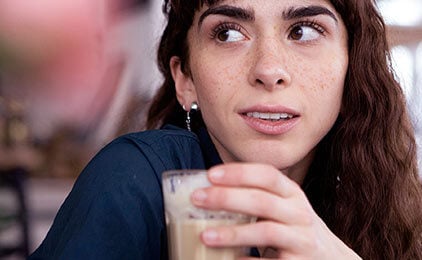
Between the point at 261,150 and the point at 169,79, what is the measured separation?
560 millimetres

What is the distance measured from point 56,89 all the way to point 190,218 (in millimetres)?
3384

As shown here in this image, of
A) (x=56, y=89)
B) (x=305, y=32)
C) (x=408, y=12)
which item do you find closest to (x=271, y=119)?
(x=305, y=32)

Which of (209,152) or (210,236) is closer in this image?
(210,236)

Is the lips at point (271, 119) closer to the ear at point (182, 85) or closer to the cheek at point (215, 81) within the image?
the cheek at point (215, 81)

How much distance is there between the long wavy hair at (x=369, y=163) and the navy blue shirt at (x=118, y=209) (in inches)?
16.8

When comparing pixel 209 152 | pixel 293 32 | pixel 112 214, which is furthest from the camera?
pixel 209 152

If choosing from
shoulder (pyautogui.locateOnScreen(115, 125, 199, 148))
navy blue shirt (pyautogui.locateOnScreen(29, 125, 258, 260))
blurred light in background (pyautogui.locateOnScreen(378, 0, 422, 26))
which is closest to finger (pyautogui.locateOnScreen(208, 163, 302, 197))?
navy blue shirt (pyautogui.locateOnScreen(29, 125, 258, 260))

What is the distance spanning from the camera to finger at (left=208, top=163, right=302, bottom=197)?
96cm

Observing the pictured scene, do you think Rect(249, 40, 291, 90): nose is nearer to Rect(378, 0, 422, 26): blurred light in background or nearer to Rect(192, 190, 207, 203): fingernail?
Rect(192, 190, 207, 203): fingernail

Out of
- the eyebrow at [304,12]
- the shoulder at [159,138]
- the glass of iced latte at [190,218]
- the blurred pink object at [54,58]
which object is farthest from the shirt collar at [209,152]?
the blurred pink object at [54,58]

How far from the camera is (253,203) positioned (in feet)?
3.23

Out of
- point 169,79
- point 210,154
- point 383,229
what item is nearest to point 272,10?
point 210,154

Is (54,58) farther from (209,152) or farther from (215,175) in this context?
(215,175)

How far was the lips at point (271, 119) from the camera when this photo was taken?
4.66ft
